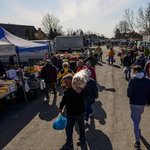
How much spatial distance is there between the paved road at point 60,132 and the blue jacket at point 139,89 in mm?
1172

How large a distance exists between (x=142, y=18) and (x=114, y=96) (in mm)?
34433

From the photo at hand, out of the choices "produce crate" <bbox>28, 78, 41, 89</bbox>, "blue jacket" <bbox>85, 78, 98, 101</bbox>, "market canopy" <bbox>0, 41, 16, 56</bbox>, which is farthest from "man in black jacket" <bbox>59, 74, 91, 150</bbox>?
"produce crate" <bbox>28, 78, 41, 89</bbox>

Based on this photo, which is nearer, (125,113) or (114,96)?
(125,113)

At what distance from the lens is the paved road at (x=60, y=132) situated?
342 centimetres

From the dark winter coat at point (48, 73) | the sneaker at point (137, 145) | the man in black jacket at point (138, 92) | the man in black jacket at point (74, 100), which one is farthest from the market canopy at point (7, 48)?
the sneaker at point (137, 145)

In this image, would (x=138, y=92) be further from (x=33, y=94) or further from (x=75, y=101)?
(x=33, y=94)

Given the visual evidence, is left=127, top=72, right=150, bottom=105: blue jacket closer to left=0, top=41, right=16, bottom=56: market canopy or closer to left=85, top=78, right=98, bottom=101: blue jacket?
left=85, top=78, right=98, bottom=101: blue jacket

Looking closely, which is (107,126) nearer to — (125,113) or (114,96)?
(125,113)

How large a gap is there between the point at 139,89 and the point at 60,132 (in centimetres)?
256

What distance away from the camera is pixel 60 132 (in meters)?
3.96

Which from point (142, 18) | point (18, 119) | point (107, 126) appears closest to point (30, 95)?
point (18, 119)

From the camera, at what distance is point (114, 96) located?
20.9 feet

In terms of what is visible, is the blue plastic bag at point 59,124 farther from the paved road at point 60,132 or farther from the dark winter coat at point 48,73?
the dark winter coat at point 48,73

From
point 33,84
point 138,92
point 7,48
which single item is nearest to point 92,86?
point 138,92
